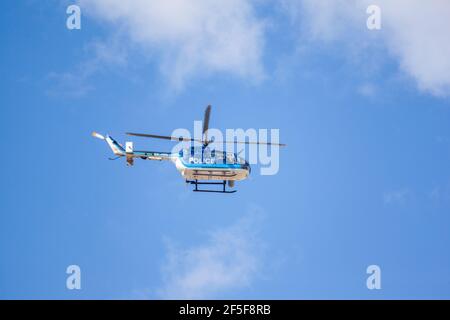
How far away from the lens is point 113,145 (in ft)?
141

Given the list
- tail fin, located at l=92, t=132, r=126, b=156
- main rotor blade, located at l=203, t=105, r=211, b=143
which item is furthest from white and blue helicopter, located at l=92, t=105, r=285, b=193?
tail fin, located at l=92, t=132, r=126, b=156

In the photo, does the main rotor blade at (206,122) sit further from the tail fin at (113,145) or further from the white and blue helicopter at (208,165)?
the tail fin at (113,145)

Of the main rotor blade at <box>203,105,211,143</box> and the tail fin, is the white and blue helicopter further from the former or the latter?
the tail fin

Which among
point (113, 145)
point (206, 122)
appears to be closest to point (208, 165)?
point (206, 122)

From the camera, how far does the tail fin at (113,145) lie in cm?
4275

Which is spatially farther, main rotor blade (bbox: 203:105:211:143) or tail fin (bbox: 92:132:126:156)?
tail fin (bbox: 92:132:126:156)

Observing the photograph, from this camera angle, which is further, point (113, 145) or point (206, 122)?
point (113, 145)

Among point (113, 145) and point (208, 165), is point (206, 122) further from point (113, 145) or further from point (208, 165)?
point (113, 145)

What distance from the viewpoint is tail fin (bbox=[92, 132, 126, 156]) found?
140ft

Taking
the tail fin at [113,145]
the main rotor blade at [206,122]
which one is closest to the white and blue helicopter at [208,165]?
the main rotor blade at [206,122]
